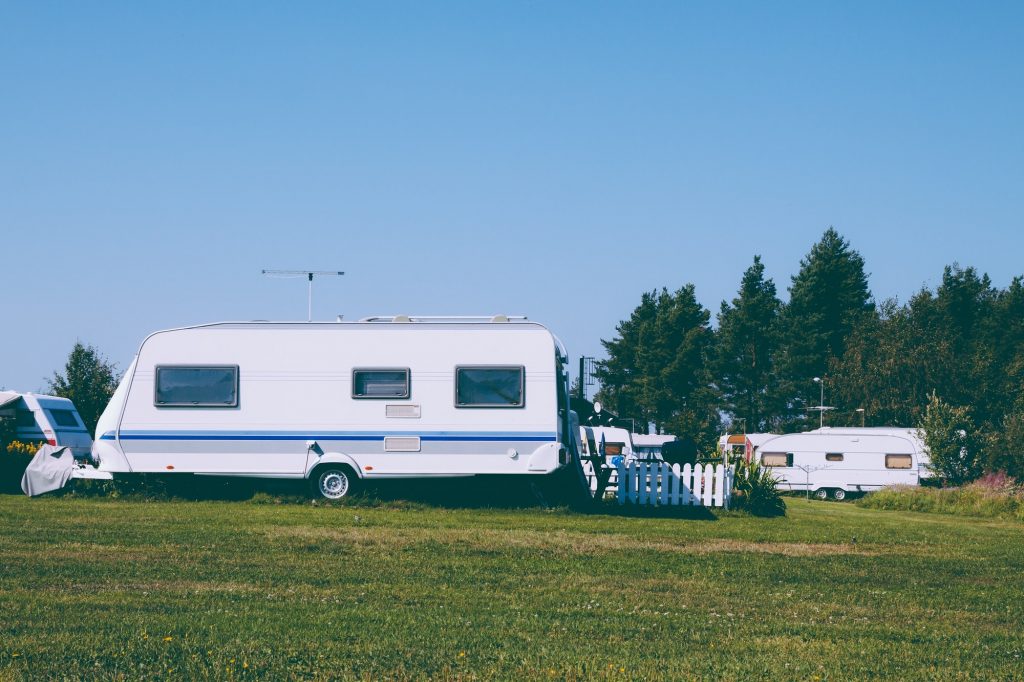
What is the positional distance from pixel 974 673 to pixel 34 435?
Result: 82.9 feet

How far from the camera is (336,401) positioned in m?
18.5

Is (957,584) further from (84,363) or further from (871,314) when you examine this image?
(871,314)

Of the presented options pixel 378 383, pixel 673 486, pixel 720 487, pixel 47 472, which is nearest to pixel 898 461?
pixel 720 487

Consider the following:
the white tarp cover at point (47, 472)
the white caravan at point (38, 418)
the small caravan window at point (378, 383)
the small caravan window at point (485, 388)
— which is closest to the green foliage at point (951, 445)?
the small caravan window at point (485, 388)

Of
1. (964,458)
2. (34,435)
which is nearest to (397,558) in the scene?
(34,435)

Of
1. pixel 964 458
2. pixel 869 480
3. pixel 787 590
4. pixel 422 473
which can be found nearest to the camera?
pixel 787 590

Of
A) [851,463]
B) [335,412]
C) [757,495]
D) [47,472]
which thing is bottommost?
[851,463]

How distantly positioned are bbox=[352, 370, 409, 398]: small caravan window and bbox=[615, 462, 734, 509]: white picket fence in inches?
171

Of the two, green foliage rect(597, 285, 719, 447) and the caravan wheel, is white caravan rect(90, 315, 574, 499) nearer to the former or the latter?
the caravan wheel

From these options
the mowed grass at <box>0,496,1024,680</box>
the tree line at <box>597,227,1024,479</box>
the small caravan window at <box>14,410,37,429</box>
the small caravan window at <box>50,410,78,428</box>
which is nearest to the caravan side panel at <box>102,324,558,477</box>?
the mowed grass at <box>0,496,1024,680</box>

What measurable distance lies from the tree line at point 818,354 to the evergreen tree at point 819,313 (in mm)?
81

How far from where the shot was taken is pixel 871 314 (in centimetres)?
7475

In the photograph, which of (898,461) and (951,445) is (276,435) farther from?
(951,445)

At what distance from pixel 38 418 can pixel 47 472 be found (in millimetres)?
9449
